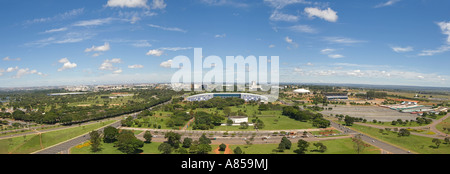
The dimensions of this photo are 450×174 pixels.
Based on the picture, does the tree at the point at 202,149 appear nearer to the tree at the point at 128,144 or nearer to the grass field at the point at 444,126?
the tree at the point at 128,144

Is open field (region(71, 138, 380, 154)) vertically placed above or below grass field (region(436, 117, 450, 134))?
below


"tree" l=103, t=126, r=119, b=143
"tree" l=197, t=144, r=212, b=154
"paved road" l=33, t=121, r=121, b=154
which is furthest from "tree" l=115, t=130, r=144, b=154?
"tree" l=197, t=144, r=212, b=154

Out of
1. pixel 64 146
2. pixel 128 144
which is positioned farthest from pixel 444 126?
pixel 64 146

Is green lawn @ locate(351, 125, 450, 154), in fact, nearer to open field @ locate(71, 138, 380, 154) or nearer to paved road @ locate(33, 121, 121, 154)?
open field @ locate(71, 138, 380, 154)

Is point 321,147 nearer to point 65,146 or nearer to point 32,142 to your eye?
point 65,146

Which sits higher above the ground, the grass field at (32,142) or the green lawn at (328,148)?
the grass field at (32,142)

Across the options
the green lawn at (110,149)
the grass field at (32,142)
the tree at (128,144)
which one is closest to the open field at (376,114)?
the green lawn at (110,149)
